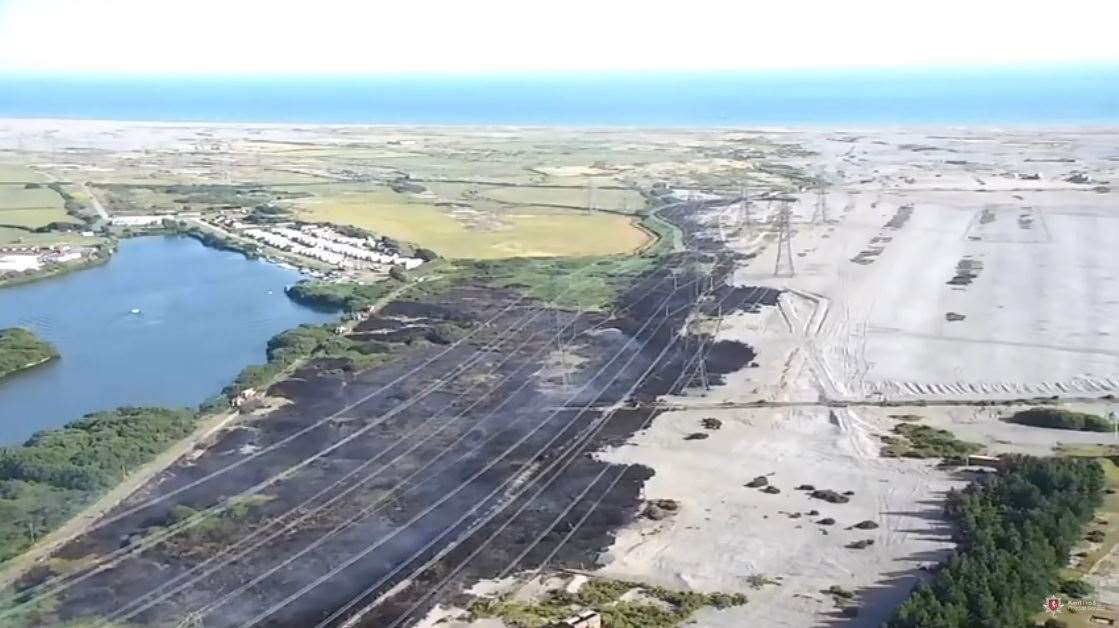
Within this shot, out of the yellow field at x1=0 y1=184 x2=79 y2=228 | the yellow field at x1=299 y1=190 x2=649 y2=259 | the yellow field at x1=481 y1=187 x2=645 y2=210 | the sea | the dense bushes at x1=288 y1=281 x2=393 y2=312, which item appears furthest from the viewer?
the sea

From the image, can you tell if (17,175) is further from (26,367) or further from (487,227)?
(26,367)

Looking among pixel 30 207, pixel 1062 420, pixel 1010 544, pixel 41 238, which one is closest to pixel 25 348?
pixel 41 238

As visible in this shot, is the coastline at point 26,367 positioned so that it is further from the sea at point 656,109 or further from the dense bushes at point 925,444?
the sea at point 656,109

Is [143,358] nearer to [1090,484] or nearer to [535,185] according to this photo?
[1090,484]

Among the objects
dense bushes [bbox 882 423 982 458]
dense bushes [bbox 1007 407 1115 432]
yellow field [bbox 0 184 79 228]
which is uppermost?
dense bushes [bbox 1007 407 1115 432]

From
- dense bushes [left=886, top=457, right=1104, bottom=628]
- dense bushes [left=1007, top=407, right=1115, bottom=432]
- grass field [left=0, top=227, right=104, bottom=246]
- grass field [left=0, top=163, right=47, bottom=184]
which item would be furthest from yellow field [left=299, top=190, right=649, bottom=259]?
dense bushes [left=886, top=457, right=1104, bottom=628]

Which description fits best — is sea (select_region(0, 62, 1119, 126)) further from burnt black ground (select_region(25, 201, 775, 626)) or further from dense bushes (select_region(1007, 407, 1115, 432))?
dense bushes (select_region(1007, 407, 1115, 432))
